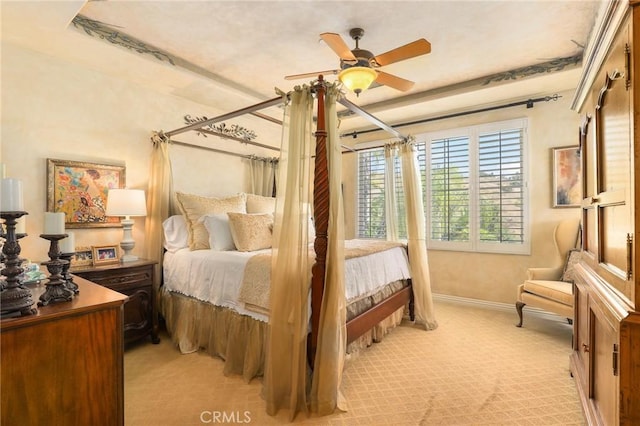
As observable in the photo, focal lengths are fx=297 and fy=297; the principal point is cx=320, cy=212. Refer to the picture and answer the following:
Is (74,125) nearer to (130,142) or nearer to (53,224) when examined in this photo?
(130,142)

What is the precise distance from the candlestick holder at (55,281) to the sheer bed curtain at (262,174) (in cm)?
305

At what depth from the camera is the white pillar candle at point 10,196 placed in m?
1.06

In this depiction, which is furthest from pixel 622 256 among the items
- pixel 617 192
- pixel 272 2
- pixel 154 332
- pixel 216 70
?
pixel 216 70

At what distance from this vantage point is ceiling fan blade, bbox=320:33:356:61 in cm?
199

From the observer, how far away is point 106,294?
4.30ft

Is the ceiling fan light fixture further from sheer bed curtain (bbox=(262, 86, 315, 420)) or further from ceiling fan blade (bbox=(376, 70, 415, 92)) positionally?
sheer bed curtain (bbox=(262, 86, 315, 420))

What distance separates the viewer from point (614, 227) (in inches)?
49.7

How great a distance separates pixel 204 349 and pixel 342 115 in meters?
3.52

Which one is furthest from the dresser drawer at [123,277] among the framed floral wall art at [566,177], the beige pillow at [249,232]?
the framed floral wall art at [566,177]

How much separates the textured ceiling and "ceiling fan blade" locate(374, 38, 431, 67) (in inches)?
15.1

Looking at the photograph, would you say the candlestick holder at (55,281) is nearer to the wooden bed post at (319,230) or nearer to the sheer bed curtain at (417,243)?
the wooden bed post at (319,230)

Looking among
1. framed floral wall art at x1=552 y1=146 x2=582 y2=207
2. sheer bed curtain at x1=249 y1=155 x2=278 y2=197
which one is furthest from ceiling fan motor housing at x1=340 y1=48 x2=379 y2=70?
framed floral wall art at x1=552 y1=146 x2=582 y2=207

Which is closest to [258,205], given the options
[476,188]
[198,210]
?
[198,210]

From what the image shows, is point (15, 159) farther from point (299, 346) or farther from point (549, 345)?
point (549, 345)
